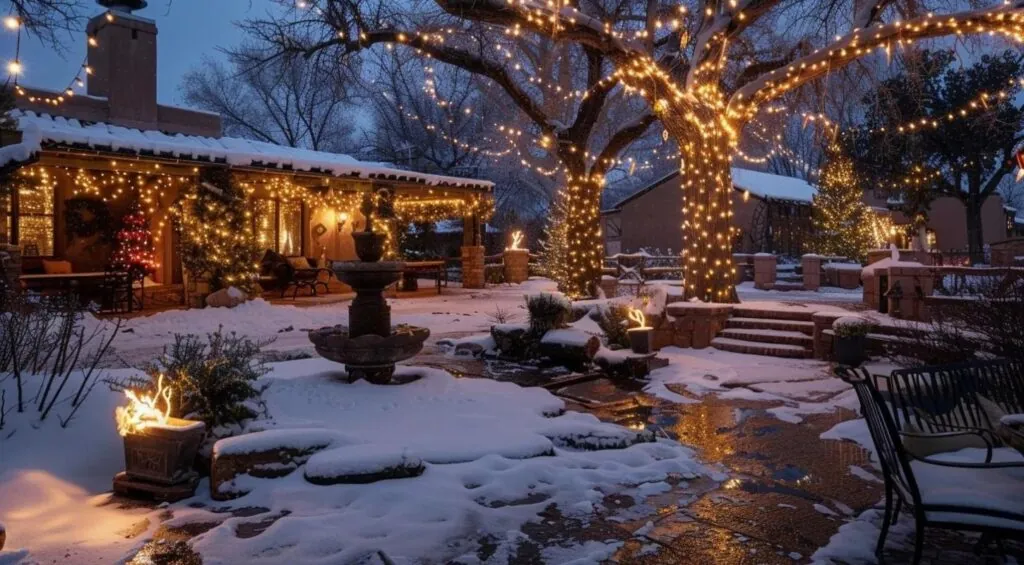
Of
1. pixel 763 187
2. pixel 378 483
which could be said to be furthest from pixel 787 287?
pixel 378 483

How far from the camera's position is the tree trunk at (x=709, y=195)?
12.0 metres

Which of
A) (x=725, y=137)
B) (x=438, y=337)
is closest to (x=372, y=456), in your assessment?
(x=438, y=337)

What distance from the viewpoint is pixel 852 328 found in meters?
9.41

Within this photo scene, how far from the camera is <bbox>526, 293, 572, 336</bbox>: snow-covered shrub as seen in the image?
1038 centimetres

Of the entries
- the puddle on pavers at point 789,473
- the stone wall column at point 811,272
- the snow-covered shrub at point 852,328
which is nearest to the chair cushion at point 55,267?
the snow-covered shrub at point 852,328

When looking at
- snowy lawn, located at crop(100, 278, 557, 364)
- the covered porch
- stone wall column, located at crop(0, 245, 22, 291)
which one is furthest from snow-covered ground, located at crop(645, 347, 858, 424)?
stone wall column, located at crop(0, 245, 22, 291)

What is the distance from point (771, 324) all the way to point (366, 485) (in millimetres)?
8541

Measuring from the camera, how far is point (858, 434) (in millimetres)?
6188

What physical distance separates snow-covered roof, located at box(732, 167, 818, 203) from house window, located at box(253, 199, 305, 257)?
1851 cm

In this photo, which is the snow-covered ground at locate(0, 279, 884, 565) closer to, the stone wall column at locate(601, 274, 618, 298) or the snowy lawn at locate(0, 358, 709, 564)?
the snowy lawn at locate(0, 358, 709, 564)

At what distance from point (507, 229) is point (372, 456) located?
27633 millimetres

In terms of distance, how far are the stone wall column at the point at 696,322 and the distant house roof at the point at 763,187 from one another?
1995cm

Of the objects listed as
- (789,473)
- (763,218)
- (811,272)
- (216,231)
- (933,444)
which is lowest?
(789,473)

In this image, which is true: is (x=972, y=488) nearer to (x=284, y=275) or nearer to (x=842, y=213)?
(x=284, y=275)
